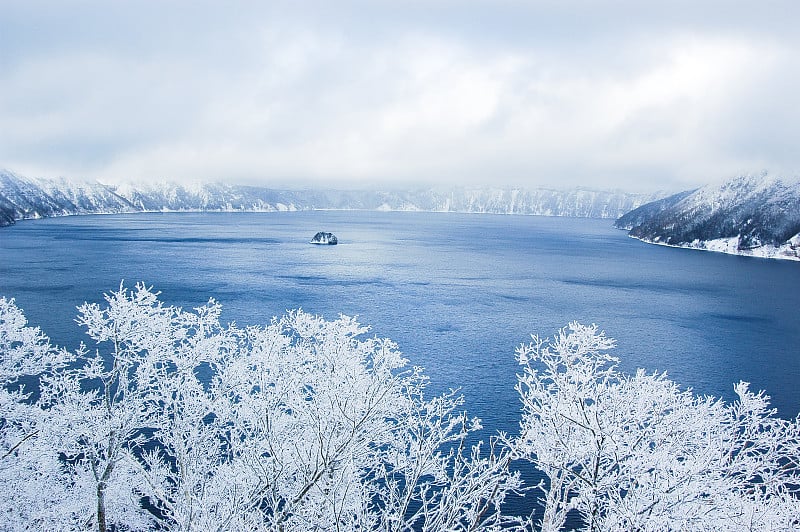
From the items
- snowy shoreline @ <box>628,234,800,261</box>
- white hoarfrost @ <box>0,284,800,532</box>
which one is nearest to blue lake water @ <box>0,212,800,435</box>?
snowy shoreline @ <box>628,234,800,261</box>

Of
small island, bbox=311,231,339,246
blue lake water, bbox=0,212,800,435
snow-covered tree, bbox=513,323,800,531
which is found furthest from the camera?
small island, bbox=311,231,339,246

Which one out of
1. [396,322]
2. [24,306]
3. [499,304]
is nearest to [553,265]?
[499,304]

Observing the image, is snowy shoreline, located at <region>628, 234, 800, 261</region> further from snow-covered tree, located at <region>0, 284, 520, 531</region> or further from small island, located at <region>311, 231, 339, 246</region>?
snow-covered tree, located at <region>0, 284, 520, 531</region>

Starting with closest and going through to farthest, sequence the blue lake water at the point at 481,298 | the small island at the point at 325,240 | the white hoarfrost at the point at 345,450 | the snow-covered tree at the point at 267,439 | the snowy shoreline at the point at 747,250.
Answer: the white hoarfrost at the point at 345,450 → the snow-covered tree at the point at 267,439 → the blue lake water at the point at 481,298 → the snowy shoreline at the point at 747,250 → the small island at the point at 325,240

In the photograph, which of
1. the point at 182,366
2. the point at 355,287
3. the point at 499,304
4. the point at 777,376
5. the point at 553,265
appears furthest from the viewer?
the point at 553,265

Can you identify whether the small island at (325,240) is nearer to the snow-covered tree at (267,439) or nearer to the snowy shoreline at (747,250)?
the snowy shoreline at (747,250)

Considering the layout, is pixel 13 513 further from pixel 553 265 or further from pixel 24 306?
pixel 553 265

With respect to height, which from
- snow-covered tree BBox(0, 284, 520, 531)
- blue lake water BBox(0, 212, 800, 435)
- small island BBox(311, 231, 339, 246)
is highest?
snow-covered tree BBox(0, 284, 520, 531)

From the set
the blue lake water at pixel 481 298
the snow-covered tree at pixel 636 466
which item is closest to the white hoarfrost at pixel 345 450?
the snow-covered tree at pixel 636 466
